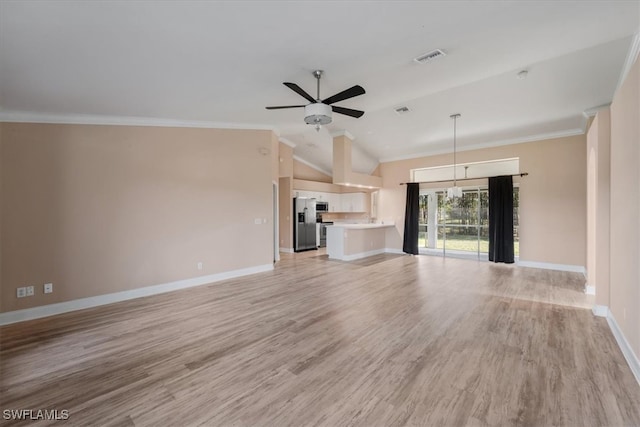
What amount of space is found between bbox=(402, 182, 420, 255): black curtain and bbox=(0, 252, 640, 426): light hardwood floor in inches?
156

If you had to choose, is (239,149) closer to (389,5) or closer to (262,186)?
(262,186)

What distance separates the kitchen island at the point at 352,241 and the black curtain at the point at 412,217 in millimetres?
614

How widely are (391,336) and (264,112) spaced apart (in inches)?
162

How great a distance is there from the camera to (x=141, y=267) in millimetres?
4348

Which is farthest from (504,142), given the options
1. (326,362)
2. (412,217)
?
(326,362)

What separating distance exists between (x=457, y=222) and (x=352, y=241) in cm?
323

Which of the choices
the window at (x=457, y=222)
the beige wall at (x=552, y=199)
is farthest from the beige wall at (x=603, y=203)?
the window at (x=457, y=222)

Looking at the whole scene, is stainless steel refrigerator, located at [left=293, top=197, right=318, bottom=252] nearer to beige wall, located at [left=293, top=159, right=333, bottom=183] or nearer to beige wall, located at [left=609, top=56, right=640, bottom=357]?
beige wall, located at [left=293, top=159, right=333, bottom=183]

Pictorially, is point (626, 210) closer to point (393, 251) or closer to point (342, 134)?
point (342, 134)

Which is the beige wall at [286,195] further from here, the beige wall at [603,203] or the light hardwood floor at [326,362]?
the beige wall at [603,203]

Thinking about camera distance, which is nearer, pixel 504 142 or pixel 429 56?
pixel 429 56

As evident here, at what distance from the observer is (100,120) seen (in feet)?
13.3

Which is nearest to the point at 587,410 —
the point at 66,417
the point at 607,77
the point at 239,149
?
the point at 66,417

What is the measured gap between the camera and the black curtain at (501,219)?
6648 millimetres
